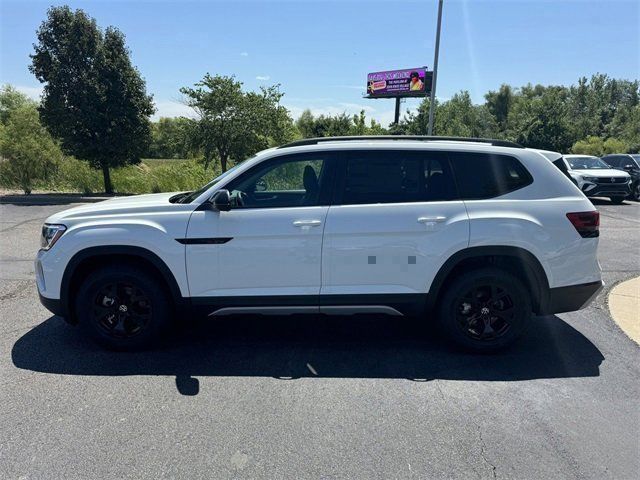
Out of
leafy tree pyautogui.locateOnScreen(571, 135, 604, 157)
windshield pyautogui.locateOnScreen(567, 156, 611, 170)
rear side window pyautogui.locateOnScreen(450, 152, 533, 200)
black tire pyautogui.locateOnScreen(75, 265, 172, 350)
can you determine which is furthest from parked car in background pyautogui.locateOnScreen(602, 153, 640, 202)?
leafy tree pyautogui.locateOnScreen(571, 135, 604, 157)

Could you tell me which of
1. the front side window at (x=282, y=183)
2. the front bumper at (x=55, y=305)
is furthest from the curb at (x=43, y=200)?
the front side window at (x=282, y=183)

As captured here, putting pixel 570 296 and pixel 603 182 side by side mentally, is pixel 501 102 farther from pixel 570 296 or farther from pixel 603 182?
pixel 570 296

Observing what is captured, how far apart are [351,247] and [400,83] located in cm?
5469

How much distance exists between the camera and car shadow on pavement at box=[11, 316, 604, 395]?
12.5ft

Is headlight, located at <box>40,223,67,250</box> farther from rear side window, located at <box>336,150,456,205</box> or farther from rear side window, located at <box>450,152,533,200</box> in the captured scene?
rear side window, located at <box>450,152,533,200</box>

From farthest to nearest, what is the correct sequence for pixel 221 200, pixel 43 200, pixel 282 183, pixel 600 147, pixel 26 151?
pixel 600 147 → pixel 26 151 → pixel 43 200 → pixel 282 183 → pixel 221 200

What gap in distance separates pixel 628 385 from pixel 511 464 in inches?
64.5

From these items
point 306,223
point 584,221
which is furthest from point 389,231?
point 584,221

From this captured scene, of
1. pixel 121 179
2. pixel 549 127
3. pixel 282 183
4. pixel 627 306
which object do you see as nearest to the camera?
pixel 282 183

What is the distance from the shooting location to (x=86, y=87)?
1595 centimetres

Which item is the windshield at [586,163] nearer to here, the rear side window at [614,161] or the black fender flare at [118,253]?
the rear side window at [614,161]

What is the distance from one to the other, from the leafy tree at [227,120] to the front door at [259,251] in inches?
615

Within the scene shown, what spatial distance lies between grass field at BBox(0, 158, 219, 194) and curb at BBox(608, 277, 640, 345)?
50.2 feet

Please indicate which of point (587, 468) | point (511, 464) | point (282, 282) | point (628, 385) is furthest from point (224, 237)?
point (628, 385)
